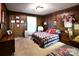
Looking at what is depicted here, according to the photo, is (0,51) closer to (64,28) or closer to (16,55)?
(16,55)

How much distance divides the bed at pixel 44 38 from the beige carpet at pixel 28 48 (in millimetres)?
83

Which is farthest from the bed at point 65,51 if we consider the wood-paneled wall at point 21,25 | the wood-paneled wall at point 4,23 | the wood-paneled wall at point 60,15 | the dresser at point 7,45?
the wood-paneled wall at point 4,23

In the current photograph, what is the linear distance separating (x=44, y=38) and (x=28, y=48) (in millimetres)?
393

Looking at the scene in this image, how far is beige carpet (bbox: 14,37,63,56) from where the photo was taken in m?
1.96

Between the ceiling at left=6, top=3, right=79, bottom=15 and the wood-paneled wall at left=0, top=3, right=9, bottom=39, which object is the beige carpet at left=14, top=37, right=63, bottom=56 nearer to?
the wood-paneled wall at left=0, top=3, right=9, bottom=39

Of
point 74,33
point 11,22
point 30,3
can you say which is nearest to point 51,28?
point 74,33

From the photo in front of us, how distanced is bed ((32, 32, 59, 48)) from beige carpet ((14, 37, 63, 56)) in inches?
3.3

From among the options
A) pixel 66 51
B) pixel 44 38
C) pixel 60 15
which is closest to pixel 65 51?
pixel 66 51

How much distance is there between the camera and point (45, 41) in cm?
201

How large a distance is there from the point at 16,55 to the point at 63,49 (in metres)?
0.97

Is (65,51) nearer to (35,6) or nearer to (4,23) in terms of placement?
(35,6)

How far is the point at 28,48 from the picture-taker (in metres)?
2.01

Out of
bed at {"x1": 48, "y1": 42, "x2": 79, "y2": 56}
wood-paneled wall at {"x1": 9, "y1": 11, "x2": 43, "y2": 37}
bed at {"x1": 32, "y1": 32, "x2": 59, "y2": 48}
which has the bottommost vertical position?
bed at {"x1": 48, "y1": 42, "x2": 79, "y2": 56}

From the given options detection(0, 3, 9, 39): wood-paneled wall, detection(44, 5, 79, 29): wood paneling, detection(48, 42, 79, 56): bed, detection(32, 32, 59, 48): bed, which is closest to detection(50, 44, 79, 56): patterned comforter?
detection(48, 42, 79, 56): bed
